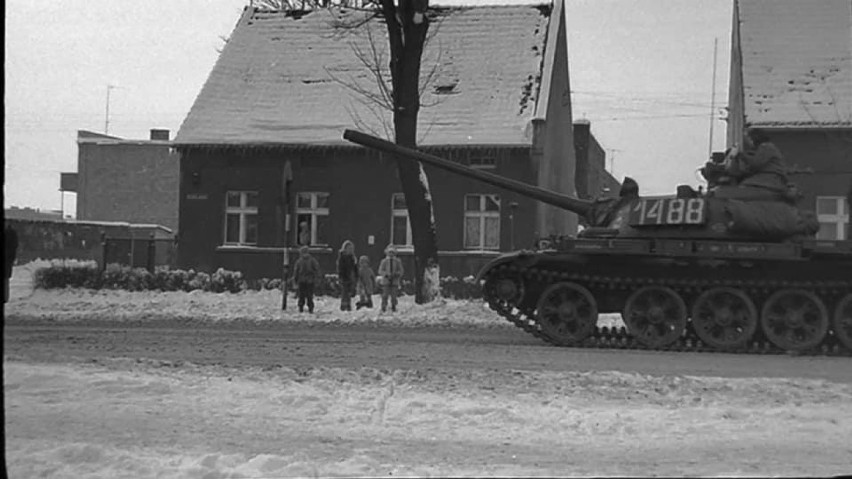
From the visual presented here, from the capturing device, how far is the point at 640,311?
1373 cm

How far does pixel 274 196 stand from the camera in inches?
984

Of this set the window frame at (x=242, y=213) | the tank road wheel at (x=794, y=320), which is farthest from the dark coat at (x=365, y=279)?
the tank road wheel at (x=794, y=320)

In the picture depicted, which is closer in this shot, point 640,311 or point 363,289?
point 640,311

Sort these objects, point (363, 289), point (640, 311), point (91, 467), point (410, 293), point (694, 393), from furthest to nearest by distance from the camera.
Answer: point (410, 293), point (363, 289), point (640, 311), point (694, 393), point (91, 467)

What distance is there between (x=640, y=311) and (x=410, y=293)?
8.55 meters

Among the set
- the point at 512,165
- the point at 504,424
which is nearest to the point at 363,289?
the point at 512,165

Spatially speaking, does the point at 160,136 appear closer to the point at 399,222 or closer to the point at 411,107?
the point at 411,107

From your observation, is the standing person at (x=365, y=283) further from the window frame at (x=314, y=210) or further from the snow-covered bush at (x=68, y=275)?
the snow-covered bush at (x=68, y=275)

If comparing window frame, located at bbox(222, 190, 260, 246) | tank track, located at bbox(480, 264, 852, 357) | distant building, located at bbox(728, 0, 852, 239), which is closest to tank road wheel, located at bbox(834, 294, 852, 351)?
tank track, located at bbox(480, 264, 852, 357)

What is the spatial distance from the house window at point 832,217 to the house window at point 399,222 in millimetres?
11014

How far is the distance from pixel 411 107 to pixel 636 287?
25.6 ft

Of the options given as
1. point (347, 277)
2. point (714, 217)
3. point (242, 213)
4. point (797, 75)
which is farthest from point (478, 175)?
point (242, 213)

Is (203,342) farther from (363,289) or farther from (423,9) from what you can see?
(423,9)

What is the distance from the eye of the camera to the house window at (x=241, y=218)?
24.9 metres
